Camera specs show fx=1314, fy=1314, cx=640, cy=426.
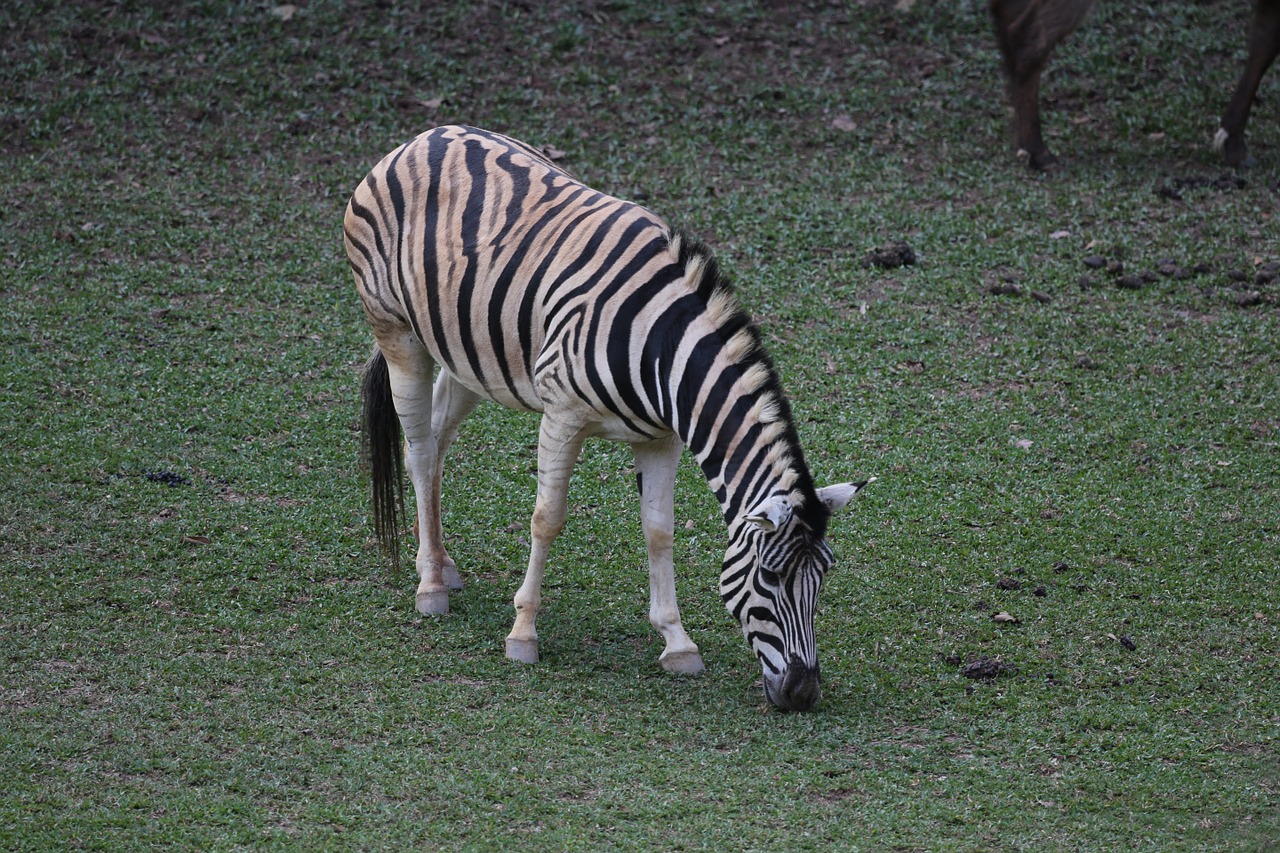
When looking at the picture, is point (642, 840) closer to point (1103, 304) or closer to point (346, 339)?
point (346, 339)

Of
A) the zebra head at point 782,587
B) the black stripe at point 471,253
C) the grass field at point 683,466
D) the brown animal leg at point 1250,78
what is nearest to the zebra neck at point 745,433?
the zebra head at point 782,587

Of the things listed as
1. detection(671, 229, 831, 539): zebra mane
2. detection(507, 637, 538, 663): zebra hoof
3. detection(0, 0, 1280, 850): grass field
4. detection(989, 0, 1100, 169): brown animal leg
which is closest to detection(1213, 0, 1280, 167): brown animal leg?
detection(0, 0, 1280, 850): grass field

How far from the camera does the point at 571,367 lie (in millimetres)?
5566

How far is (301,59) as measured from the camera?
1227 centimetres

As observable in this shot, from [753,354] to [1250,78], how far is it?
7687 millimetres

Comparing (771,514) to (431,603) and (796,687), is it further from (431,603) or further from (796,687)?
(431,603)

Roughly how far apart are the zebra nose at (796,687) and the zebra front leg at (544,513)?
116 centimetres

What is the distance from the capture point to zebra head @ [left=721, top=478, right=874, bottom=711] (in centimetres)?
515

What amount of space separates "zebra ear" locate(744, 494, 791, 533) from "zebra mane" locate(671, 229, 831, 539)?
0.20 ft

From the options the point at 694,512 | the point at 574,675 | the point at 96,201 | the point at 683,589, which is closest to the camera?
the point at 574,675

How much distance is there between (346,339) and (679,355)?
4.33 m

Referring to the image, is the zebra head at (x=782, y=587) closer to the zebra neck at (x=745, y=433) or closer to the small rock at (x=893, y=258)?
the zebra neck at (x=745, y=433)

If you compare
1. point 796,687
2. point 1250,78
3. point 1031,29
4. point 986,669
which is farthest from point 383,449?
point 1250,78

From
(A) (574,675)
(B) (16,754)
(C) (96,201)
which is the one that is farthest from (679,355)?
(C) (96,201)
